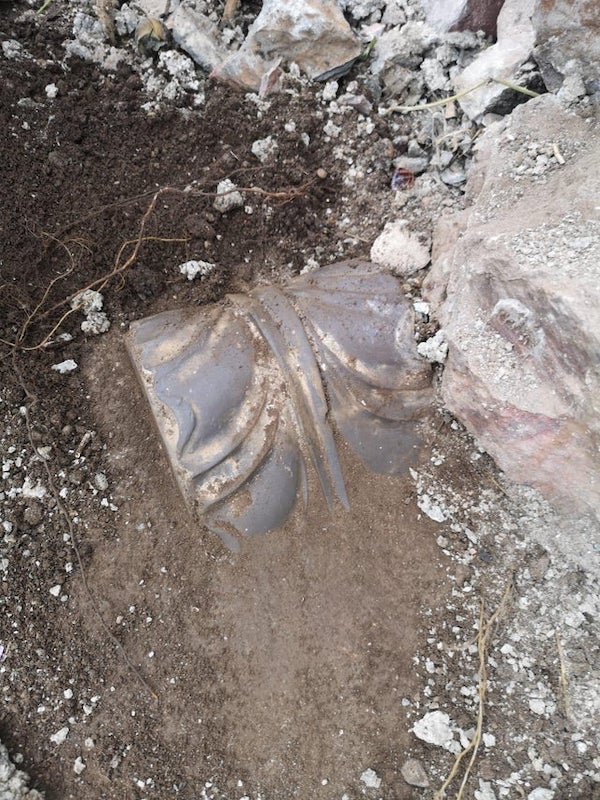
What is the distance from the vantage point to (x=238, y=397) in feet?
7.06

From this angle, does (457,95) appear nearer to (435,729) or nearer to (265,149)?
(265,149)

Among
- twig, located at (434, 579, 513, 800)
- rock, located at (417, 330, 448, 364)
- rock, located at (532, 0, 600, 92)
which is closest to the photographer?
twig, located at (434, 579, 513, 800)

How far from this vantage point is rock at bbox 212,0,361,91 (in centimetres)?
281

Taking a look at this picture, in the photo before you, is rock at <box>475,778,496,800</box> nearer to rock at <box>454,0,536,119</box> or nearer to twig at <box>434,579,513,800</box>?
twig at <box>434,579,513,800</box>

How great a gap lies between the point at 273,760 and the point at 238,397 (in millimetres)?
1221

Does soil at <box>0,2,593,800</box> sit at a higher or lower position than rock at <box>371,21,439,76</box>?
lower

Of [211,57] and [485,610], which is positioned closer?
[485,610]

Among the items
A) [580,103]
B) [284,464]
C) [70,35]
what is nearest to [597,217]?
[580,103]

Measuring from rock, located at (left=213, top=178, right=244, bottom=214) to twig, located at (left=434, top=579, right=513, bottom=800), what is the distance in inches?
75.3

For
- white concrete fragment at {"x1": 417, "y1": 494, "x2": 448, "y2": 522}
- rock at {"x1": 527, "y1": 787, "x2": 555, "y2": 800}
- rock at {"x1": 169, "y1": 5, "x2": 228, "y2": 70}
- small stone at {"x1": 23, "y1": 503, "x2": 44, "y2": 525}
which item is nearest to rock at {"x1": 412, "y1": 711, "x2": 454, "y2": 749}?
rock at {"x1": 527, "y1": 787, "x2": 555, "y2": 800}

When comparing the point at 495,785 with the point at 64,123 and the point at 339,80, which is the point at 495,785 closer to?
the point at 339,80

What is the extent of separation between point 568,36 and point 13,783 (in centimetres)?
310

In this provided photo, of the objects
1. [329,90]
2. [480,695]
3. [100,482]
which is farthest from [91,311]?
[480,695]

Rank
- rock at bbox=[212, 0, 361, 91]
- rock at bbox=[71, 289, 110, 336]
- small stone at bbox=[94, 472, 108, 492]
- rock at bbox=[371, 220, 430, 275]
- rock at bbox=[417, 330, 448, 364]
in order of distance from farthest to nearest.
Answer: rock at bbox=[212, 0, 361, 91], rock at bbox=[71, 289, 110, 336], rock at bbox=[371, 220, 430, 275], small stone at bbox=[94, 472, 108, 492], rock at bbox=[417, 330, 448, 364]
